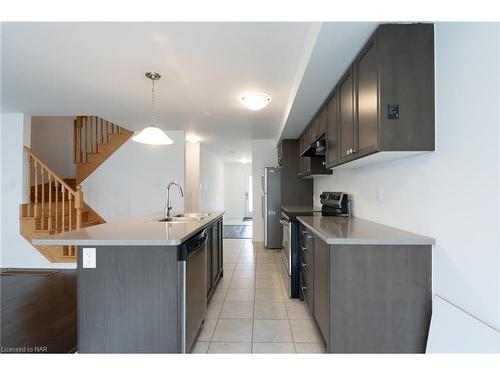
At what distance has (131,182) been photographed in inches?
198

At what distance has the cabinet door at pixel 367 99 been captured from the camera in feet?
5.19

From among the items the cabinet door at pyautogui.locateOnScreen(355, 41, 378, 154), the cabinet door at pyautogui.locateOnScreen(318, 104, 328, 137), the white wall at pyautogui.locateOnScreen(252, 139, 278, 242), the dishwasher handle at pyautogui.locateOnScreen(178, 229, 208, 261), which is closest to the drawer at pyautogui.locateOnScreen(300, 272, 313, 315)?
the dishwasher handle at pyautogui.locateOnScreen(178, 229, 208, 261)

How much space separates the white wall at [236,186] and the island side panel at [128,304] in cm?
925

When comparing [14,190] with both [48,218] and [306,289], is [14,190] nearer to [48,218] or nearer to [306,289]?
[48,218]

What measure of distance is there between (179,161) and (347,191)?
329 centimetres

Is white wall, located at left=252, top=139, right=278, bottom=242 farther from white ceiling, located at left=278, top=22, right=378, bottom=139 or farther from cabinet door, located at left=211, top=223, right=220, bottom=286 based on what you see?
white ceiling, located at left=278, top=22, right=378, bottom=139

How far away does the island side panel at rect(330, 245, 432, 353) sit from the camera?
150 cm

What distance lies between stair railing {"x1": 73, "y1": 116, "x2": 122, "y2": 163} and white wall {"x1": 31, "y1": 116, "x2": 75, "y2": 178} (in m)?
0.94

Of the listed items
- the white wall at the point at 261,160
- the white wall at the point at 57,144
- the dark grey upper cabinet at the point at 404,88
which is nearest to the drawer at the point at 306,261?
the dark grey upper cabinet at the point at 404,88

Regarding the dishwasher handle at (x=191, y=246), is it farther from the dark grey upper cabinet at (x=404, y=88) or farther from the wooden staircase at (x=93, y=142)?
the wooden staircase at (x=93, y=142)
